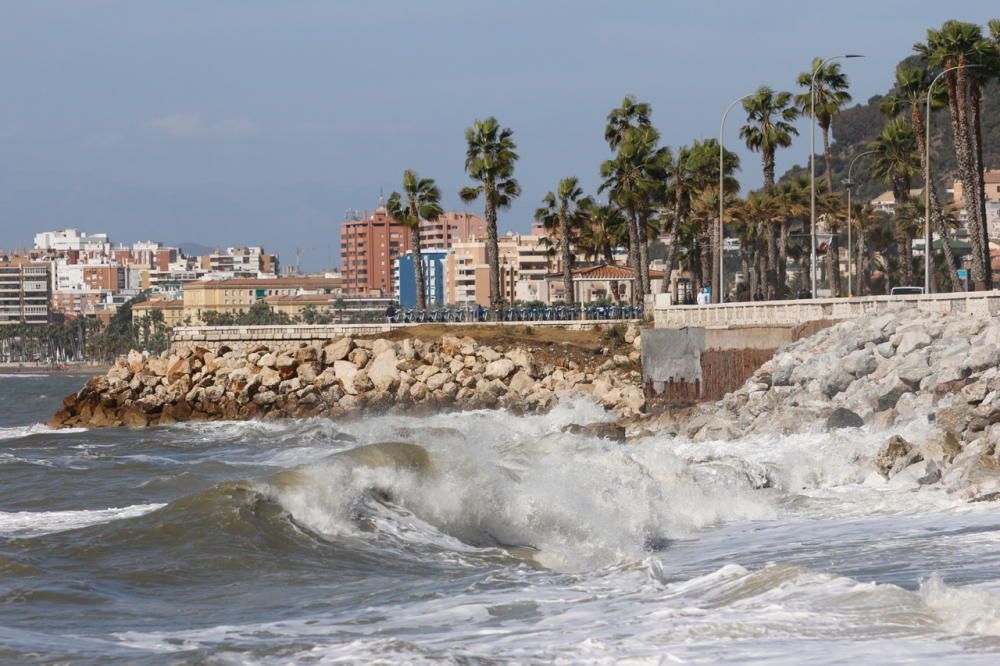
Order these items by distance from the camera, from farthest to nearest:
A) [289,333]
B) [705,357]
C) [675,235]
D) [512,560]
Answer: [675,235]
[289,333]
[705,357]
[512,560]

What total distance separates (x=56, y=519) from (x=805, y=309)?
21.9m

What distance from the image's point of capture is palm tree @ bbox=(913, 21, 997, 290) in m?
43.2

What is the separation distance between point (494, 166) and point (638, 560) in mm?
44507

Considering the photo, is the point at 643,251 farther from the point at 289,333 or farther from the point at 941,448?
the point at 941,448

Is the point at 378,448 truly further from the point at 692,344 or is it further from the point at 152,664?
the point at 692,344

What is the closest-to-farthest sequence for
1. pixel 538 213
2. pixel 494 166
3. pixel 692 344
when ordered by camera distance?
pixel 692 344, pixel 494 166, pixel 538 213

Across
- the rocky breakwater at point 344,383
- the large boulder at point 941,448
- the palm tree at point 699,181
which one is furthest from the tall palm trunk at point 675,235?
the large boulder at point 941,448

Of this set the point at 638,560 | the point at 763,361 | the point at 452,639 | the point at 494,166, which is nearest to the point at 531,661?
the point at 452,639

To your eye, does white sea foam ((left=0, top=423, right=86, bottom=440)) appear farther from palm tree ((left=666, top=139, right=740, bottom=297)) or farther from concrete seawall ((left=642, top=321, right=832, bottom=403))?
palm tree ((left=666, top=139, right=740, bottom=297))

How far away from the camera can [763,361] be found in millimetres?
38406

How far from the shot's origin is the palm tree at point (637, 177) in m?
57.9

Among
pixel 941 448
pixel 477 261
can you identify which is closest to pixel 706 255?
pixel 941 448

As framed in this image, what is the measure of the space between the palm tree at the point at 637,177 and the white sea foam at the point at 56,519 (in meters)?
36.5

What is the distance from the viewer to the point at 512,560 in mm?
18453
